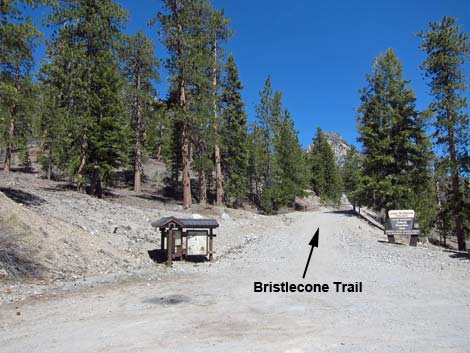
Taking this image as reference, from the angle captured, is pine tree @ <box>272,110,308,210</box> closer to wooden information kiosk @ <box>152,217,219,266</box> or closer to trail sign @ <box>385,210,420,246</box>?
trail sign @ <box>385,210,420,246</box>

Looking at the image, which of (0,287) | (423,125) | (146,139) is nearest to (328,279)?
(0,287)

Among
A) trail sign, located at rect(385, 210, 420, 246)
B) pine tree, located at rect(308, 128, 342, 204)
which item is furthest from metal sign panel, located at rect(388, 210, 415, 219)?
pine tree, located at rect(308, 128, 342, 204)

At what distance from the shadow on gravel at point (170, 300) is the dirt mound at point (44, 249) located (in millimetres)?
3479

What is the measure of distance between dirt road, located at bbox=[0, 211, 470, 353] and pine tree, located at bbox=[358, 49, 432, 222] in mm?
15432

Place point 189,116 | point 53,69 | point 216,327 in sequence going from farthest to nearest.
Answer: point 189,116, point 53,69, point 216,327

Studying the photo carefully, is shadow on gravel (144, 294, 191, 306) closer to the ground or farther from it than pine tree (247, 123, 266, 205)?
closer to the ground

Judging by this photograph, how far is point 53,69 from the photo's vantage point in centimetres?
2052

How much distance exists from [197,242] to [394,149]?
21.5m

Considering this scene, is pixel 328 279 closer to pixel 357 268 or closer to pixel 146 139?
pixel 357 268

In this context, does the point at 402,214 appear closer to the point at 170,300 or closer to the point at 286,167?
the point at 170,300

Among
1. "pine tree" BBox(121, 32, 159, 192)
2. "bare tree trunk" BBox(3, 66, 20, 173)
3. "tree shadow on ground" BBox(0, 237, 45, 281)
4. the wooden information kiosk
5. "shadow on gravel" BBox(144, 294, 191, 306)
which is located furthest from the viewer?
"pine tree" BBox(121, 32, 159, 192)

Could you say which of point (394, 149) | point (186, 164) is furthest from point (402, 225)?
point (186, 164)

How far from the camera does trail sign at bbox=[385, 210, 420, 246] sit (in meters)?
20.3

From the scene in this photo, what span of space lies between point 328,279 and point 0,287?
9.51 meters
